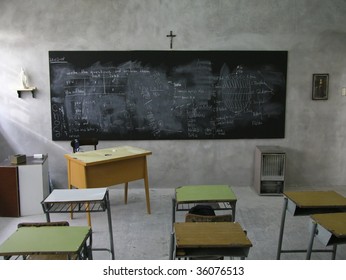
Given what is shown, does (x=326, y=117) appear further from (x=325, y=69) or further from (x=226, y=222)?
(x=226, y=222)

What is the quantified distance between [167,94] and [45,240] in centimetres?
364

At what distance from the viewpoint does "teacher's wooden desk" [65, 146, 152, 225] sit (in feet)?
13.8

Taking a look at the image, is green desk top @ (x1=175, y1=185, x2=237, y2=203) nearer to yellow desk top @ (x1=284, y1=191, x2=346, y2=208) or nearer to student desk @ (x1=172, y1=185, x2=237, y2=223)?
student desk @ (x1=172, y1=185, x2=237, y2=223)

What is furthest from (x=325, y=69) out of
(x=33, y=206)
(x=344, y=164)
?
(x=33, y=206)

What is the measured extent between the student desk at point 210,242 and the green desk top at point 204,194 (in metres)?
0.67

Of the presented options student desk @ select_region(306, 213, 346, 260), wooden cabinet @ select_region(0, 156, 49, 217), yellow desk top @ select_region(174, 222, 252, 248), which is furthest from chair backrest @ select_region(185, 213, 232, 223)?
wooden cabinet @ select_region(0, 156, 49, 217)

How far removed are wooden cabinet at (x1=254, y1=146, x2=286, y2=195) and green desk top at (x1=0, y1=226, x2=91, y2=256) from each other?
3531mm

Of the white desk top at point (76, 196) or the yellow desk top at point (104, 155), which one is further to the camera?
the yellow desk top at point (104, 155)

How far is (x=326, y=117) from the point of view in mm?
5863

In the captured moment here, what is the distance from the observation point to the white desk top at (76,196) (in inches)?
121

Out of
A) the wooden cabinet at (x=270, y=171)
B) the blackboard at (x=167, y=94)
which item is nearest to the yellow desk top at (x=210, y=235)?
the wooden cabinet at (x=270, y=171)

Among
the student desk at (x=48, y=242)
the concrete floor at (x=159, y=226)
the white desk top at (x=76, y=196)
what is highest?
the white desk top at (x=76, y=196)

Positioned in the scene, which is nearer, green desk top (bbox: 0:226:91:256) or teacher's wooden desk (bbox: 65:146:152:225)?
green desk top (bbox: 0:226:91:256)

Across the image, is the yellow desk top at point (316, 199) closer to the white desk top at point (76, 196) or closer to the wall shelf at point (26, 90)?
the white desk top at point (76, 196)
